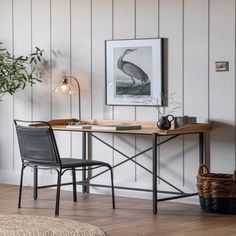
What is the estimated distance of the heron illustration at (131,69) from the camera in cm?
632

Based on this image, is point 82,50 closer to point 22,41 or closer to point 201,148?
point 22,41

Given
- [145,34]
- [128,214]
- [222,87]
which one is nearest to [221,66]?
[222,87]

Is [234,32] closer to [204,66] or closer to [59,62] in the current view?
[204,66]

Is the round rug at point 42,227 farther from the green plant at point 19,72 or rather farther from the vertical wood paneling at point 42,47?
the green plant at point 19,72

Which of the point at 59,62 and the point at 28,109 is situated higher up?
the point at 59,62

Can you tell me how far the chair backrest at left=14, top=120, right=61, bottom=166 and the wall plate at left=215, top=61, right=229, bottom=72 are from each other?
1.51 meters

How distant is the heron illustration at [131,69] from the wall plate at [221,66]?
0.70 metres

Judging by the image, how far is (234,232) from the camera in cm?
493

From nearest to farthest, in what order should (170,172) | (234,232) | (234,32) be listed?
(234,232)
(234,32)
(170,172)

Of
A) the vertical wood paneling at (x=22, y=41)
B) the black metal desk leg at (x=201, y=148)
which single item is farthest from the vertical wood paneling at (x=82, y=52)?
the black metal desk leg at (x=201, y=148)

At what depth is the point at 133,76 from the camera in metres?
6.38

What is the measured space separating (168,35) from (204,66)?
1.49 feet

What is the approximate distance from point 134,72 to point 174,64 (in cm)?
41

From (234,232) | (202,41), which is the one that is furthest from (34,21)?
(234,232)
